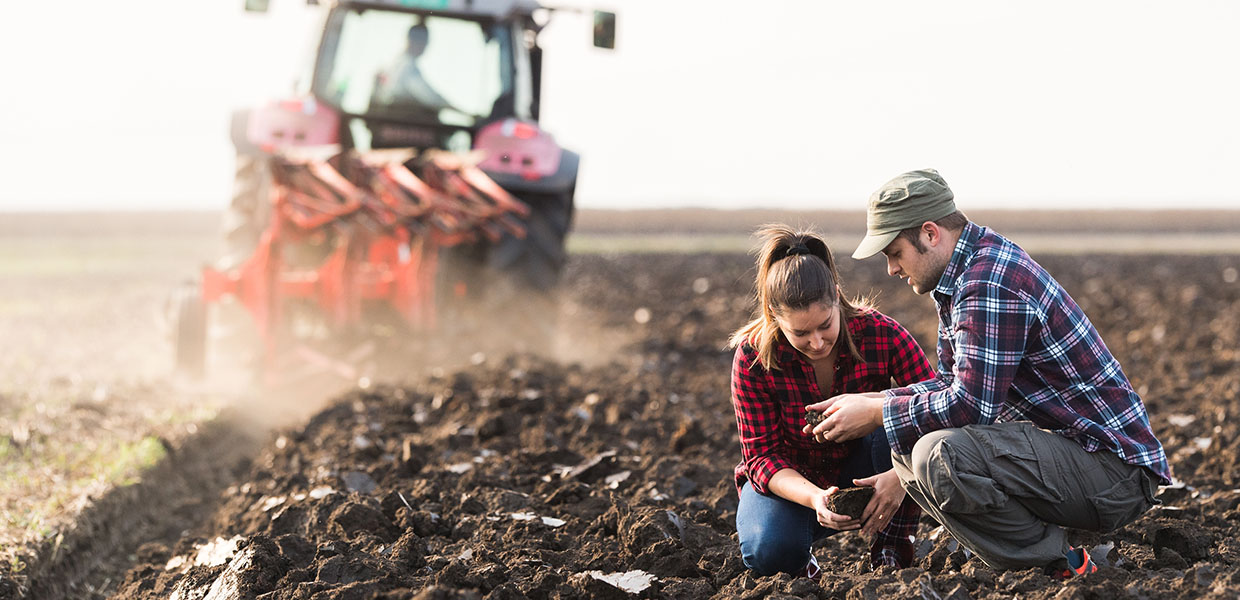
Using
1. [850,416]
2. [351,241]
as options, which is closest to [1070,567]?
[850,416]

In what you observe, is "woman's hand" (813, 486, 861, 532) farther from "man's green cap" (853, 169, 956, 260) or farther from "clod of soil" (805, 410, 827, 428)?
"man's green cap" (853, 169, 956, 260)

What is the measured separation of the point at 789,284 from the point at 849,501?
61cm

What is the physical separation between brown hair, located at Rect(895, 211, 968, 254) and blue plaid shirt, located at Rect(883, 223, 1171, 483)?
0.03 m

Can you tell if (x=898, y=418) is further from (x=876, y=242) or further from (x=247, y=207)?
(x=247, y=207)

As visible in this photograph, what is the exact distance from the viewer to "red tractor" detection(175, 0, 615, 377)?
705 cm

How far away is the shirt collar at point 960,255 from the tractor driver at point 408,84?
5.60 metres

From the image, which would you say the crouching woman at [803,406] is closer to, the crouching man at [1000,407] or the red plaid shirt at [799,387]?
the red plaid shirt at [799,387]

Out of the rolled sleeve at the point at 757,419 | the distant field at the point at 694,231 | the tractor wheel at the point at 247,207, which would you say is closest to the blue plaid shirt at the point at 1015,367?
the rolled sleeve at the point at 757,419

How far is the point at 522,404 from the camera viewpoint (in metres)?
5.80

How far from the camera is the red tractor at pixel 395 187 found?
7.05 meters

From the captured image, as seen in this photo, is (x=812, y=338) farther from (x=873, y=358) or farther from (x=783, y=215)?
(x=783, y=215)

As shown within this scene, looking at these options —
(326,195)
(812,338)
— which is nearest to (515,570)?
(812,338)

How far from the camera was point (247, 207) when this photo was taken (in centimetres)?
820

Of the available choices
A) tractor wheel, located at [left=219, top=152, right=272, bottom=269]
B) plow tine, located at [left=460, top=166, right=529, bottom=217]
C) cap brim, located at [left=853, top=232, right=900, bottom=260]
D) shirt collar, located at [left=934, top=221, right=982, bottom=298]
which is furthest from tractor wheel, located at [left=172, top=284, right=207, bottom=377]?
shirt collar, located at [left=934, top=221, right=982, bottom=298]
